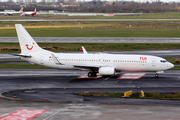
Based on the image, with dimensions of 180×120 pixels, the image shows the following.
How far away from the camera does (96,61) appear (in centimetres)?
4756

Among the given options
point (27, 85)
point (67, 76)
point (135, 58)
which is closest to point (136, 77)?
point (135, 58)

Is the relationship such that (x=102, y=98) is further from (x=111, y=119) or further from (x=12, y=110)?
(x=12, y=110)

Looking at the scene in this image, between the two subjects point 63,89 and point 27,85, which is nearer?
point 63,89

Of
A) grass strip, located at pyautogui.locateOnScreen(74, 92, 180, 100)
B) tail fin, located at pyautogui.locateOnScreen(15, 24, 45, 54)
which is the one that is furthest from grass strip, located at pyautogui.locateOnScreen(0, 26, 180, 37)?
grass strip, located at pyautogui.locateOnScreen(74, 92, 180, 100)

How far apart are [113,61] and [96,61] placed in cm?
285

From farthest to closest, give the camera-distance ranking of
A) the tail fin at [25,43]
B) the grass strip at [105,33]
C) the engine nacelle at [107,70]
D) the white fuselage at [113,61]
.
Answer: the grass strip at [105,33] < the tail fin at [25,43] < the white fuselage at [113,61] < the engine nacelle at [107,70]

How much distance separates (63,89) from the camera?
39.1 m

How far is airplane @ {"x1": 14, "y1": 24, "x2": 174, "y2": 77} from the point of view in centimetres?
4662

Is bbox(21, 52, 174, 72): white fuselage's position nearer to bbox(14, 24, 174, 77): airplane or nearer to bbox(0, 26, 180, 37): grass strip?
bbox(14, 24, 174, 77): airplane

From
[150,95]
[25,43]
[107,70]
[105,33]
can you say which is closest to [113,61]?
[107,70]

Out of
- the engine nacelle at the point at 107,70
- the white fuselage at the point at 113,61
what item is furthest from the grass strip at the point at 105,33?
the engine nacelle at the point at 107,70

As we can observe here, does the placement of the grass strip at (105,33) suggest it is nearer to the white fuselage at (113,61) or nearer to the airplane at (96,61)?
the airplane at (96,61)

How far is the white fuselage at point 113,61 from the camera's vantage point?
4678 cm

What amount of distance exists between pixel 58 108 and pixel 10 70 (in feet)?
89.5
